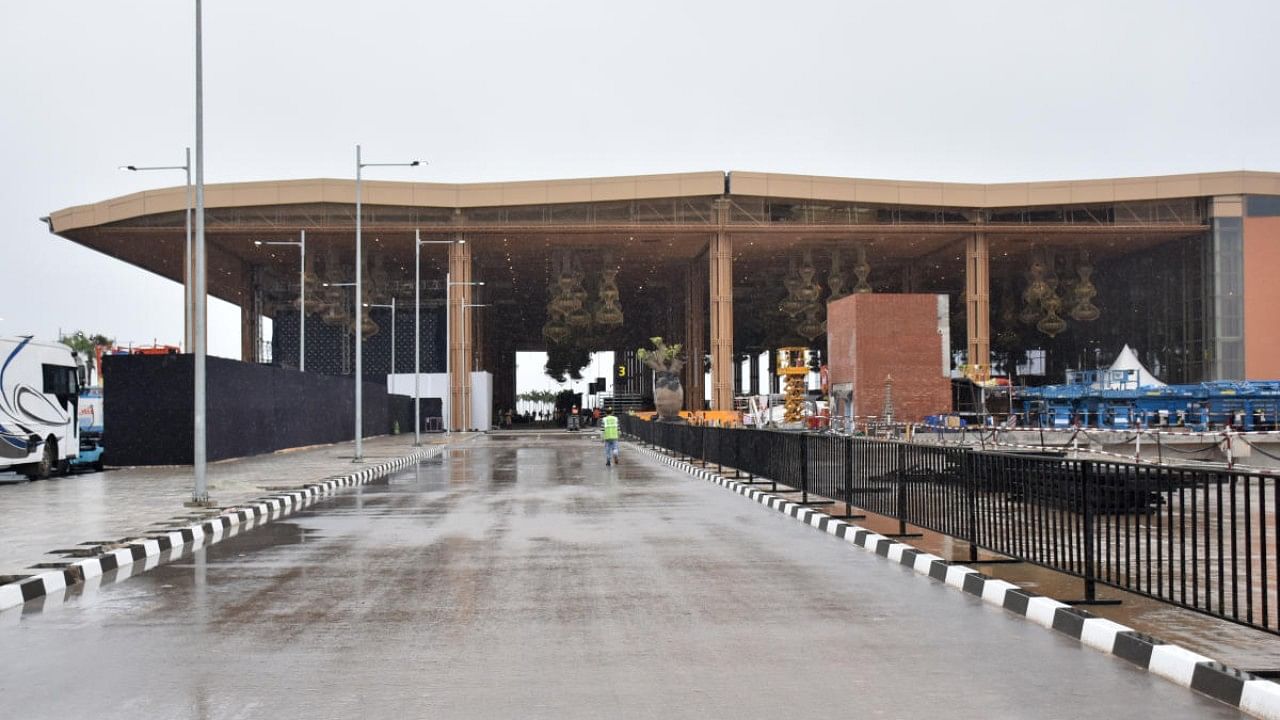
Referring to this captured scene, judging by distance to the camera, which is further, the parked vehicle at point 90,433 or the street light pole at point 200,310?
the parked vehicle at point 90,433

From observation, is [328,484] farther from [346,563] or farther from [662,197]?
[662,197]

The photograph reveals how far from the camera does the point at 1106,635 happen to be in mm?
7367

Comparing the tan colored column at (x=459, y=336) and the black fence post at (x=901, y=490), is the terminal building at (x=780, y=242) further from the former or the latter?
the black fence post at (x=901, y=490)

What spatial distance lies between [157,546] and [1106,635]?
9.95m

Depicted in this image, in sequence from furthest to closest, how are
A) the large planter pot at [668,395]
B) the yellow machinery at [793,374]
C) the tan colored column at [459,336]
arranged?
1. the tan colored column at [459,336]
2. the large planter pot at [668,395]
3. the yellow machinery at [793,374]

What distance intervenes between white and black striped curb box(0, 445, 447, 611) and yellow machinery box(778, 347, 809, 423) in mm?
30030

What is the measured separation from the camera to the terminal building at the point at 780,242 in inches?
2387

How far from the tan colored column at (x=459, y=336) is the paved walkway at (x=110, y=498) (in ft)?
104

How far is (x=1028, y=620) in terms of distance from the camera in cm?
834

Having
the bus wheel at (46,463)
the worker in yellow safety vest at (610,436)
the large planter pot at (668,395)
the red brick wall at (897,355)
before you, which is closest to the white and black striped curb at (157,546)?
the bus wheel at (46,463)

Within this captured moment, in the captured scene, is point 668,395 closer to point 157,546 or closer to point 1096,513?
point 157,546

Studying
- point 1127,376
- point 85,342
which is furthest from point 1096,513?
point 85,342

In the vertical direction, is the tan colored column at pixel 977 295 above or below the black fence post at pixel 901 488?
above

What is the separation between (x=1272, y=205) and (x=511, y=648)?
64434mm
